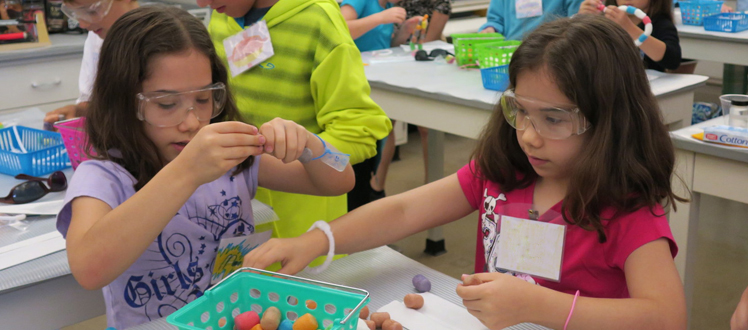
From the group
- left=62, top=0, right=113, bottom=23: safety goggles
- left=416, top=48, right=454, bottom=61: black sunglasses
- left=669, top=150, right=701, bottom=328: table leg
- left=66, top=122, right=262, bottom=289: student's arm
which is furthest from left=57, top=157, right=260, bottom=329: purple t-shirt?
left=416, top=48, right=454, bottom=61: black sunglasses

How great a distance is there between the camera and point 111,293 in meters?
1.16

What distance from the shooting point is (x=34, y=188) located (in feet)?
5.00

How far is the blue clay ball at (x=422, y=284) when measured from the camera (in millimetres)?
1119

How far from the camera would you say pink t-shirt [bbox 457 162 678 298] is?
3.36ft

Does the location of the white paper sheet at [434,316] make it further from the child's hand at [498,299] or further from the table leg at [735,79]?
the table leg at [735,79]

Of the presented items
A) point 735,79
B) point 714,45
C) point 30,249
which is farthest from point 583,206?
point 735,79

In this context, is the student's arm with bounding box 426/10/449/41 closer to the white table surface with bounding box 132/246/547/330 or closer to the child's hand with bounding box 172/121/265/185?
the white table surface with bounding box 132/246/547/330

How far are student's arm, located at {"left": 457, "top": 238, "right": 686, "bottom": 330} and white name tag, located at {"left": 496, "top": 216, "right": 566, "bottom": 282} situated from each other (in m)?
0.07

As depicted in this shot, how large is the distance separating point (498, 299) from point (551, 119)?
0.31 meters

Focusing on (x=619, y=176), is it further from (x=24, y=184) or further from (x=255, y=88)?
(x=24, y=184)

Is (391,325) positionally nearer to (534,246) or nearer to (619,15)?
(534,246)

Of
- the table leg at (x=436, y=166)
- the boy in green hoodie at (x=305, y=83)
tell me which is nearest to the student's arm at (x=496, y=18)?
the table leg at (x=436, y=166)

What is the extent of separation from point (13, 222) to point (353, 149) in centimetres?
75

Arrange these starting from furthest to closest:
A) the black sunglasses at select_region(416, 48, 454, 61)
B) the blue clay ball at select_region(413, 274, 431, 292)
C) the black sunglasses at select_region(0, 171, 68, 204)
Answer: the black sunglasses at select_region(416, 48, 454, 61) → the black sunglasses at select_region(0, 171, 68, 204) → the blue clay ball at select_region(413, 274, 431, 292)
